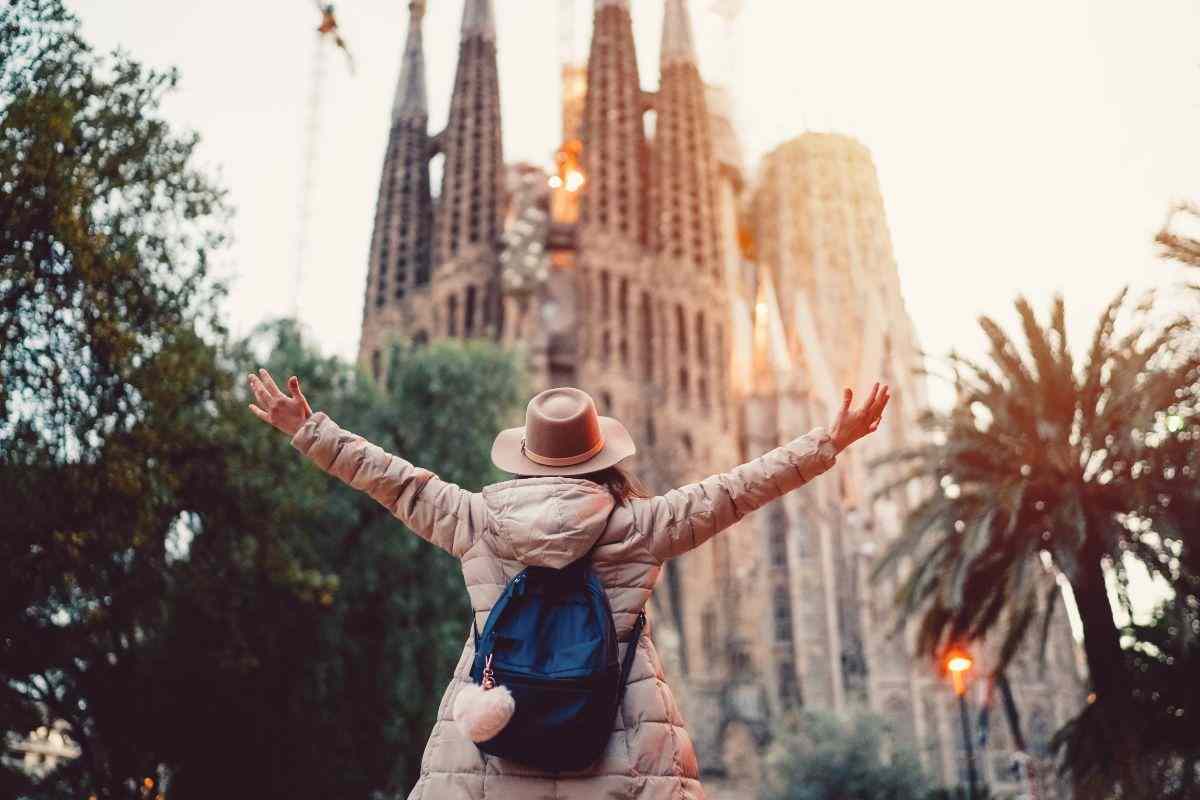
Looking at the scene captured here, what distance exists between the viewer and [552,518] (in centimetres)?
328

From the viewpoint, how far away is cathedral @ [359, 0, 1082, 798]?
128 ft

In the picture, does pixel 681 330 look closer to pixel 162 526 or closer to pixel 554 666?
pixel 162 526

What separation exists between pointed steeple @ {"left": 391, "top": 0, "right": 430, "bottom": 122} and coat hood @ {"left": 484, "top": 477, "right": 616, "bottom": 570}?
49.2m

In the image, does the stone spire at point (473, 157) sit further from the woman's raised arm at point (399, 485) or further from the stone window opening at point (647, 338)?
the woman's raised arm at point (399, 485)

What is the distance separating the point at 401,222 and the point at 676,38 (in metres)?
14.2

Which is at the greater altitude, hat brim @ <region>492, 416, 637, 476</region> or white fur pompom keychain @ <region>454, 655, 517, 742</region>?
hat brim @ <region>492, 416, 637, 476</region>

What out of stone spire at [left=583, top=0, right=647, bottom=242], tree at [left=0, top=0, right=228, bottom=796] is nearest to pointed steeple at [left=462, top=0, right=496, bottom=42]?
stone spire at [left=583, top=0, right=647, bottom=242]

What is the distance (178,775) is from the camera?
59.7 feet

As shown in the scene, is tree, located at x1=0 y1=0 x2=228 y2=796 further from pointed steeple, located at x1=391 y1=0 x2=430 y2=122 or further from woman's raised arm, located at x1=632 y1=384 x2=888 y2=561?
pointed steeple, located at x1=391 y1=0 x2=430 y2=122

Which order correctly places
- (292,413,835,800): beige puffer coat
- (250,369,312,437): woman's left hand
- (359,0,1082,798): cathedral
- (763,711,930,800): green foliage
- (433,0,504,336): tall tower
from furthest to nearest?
(433,0,504,336): tall tower → (359,0,1082,798): cathedral → (763,711,930,800): green foliage → (250,369,312,437): woman's left hand → (292,413,835,800): beige puffer coat

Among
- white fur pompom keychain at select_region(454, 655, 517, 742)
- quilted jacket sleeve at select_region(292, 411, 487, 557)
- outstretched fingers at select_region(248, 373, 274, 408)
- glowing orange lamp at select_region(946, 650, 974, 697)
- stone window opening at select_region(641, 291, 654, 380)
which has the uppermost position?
stone window opening at select_region(641, 291, 654, 380)

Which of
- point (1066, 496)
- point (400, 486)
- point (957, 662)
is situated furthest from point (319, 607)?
point (400, 486)

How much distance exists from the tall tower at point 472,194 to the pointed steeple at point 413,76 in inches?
108

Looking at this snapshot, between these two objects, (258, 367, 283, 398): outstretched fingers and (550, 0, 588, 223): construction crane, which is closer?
(258, 367, 283, 398): outstretched fingers
